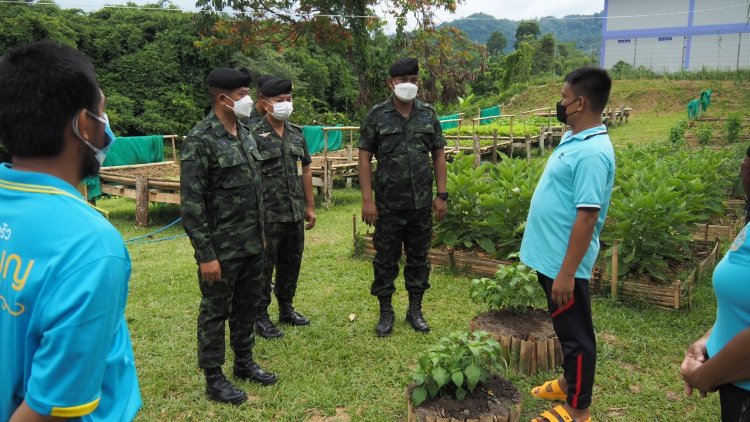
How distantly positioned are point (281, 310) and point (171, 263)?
8.92 feet

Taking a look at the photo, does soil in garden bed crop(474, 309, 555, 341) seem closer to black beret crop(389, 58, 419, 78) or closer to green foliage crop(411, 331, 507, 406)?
green foliage crop(411, 331, 507, 406)

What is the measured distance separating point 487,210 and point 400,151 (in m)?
2.06

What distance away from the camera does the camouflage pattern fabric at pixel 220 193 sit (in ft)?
10.6

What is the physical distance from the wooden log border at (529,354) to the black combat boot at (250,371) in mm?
1595

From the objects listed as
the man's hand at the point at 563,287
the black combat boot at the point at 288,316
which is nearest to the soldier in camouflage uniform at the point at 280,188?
the black combat boot at the point at 288,316

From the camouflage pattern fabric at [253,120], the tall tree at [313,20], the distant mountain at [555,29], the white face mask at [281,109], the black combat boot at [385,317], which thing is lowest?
the black combat boot at [385,317]

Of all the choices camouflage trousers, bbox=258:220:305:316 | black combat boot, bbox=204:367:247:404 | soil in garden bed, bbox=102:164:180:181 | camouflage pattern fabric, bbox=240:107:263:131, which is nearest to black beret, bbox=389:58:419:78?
camouflage pattern fabric, bbox=240:107:263:131

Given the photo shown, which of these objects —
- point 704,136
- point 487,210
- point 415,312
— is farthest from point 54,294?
point 704,136

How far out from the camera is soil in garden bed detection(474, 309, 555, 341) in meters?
3.83

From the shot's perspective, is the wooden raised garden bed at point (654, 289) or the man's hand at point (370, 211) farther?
the wooden raised garden bed at point (654, 289)

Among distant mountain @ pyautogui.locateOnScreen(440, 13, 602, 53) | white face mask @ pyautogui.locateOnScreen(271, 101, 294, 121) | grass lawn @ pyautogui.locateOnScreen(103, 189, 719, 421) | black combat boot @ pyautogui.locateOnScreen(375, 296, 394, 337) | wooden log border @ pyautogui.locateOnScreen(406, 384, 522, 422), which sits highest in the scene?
distant mountain @ pyautogui.locateOnScreen(440, 13, 602, 53)

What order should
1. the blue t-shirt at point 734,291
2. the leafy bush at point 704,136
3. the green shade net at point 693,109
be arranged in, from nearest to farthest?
1. the blue t-shirt at point 734,291
2. the leafy bush at point 704,136
3. the green shade net at point 693,109

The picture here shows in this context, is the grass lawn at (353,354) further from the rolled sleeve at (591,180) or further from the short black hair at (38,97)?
the short black hair at (38,97)

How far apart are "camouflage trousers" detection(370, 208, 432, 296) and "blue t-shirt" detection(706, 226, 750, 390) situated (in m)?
2.81
